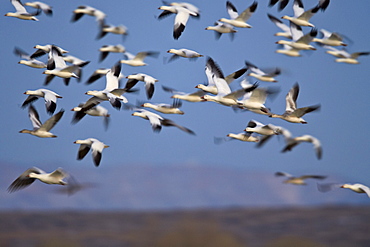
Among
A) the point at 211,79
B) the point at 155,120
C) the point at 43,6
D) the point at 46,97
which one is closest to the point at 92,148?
the point at 155,120

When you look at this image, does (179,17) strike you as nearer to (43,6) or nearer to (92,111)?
(92,111)

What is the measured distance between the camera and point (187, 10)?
12.3 metres

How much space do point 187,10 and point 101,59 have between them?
3.27 m

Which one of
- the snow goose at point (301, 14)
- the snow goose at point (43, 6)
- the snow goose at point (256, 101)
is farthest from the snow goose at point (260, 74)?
the snow goose at point (43, 6)

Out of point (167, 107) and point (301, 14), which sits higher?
point (301, 14)

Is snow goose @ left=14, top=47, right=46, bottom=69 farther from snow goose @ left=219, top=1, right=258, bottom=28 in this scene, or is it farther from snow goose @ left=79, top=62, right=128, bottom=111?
snow goose @ left=219, top=1, right=258, bottom=28

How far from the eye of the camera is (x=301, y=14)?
13086 millimetres

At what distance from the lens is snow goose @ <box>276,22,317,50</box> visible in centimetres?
1291

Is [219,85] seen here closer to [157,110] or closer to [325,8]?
[157,110]

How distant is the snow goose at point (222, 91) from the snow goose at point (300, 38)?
2.59 meters

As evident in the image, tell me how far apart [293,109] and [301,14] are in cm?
265

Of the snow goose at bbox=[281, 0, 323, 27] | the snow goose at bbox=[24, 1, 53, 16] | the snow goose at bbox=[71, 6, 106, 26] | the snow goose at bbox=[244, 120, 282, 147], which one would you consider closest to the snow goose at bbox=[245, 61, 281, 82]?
the snow goose at bbox=[281, 0, 323, 27]

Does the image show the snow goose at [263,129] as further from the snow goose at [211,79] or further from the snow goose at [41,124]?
the snow goose at [41,124]

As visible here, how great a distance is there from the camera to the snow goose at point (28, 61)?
12883 millimetres
